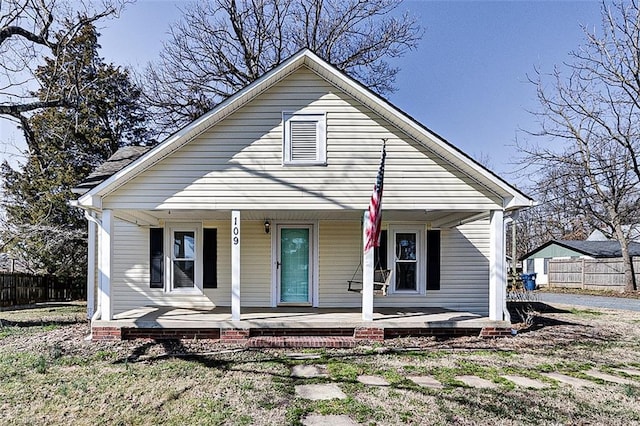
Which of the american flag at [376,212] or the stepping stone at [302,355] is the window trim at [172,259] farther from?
the american flag at [376,212]

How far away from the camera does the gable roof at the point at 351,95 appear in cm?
760

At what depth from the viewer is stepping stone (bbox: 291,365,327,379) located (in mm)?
5680

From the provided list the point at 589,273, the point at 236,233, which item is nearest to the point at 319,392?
the point at 236,233

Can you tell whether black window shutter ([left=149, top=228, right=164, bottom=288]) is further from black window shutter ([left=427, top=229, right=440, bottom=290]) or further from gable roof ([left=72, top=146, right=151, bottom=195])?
black window shutter ([left=427, top=229, right=440, bottom=290])

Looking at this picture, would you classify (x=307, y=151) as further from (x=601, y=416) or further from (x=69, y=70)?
(x=69, y=70)

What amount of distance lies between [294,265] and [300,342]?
2.85 meters

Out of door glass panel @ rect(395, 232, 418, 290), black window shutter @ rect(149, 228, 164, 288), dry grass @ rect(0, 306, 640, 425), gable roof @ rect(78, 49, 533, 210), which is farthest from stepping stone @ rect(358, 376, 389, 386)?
black window shutter @ rect(149, 228, 164, 288)

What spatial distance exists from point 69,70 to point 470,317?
13087 mm

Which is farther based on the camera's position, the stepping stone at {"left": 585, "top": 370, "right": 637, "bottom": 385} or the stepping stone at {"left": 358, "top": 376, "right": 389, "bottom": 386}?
the stepping stone at {"left": 585, "top": 370, "right": 637, "bottom": 385}

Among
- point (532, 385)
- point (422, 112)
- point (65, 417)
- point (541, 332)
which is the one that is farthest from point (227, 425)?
point (422, 112)

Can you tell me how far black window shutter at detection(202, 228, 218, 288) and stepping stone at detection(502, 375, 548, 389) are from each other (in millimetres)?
6771

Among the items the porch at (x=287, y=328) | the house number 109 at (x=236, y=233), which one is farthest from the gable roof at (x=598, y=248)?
the house number 109 at (x=236, y=233)

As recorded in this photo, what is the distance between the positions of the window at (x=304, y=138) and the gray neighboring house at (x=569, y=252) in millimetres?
26318

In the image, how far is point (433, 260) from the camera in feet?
33.7
